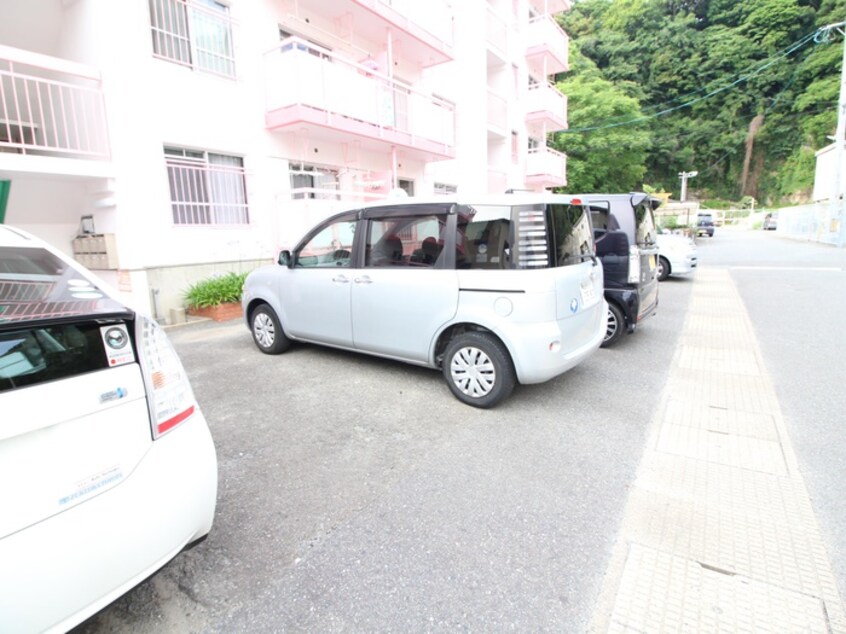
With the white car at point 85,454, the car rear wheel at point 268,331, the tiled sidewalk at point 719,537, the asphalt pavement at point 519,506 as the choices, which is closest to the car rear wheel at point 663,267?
the asphalt pavement at point 519,506

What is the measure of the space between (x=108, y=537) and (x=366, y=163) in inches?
434

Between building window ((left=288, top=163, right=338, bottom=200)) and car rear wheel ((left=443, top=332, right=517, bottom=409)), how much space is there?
A: 6.48 metres

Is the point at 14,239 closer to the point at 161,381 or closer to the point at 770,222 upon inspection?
the point at 161,381

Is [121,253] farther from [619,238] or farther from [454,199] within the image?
[619,238]

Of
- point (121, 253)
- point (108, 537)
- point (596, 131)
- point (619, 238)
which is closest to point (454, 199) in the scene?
point (619, 238)

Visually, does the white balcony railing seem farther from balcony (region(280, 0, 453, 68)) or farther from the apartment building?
balcony (region(280, 0, 453, 68))

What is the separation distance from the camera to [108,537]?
1.50 m

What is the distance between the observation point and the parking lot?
1.95 metres

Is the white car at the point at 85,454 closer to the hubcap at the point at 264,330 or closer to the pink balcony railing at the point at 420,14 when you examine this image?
the hubcap at the point at 264,330

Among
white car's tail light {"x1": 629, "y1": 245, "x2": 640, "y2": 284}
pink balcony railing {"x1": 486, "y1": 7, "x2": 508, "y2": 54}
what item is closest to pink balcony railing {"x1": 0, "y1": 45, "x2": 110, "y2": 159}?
white car's tail light {"x1": 629, "y1": 245, "x2": 640, "y2": 284}

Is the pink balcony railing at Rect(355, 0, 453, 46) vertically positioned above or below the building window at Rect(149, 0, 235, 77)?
above

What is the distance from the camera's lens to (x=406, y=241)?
4.32 metres

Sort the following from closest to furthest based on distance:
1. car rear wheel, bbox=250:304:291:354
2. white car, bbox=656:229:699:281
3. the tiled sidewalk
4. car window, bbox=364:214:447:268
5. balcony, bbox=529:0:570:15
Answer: the tiled sidewalk → car window, bbox=364:214:447:268 → car rear wheel, bbox=250:304:291:354 → white car, bbox=656:229:699:281 → balcony, bbox=529:0:570:15

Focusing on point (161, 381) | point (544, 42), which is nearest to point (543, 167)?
point (544, 42)
